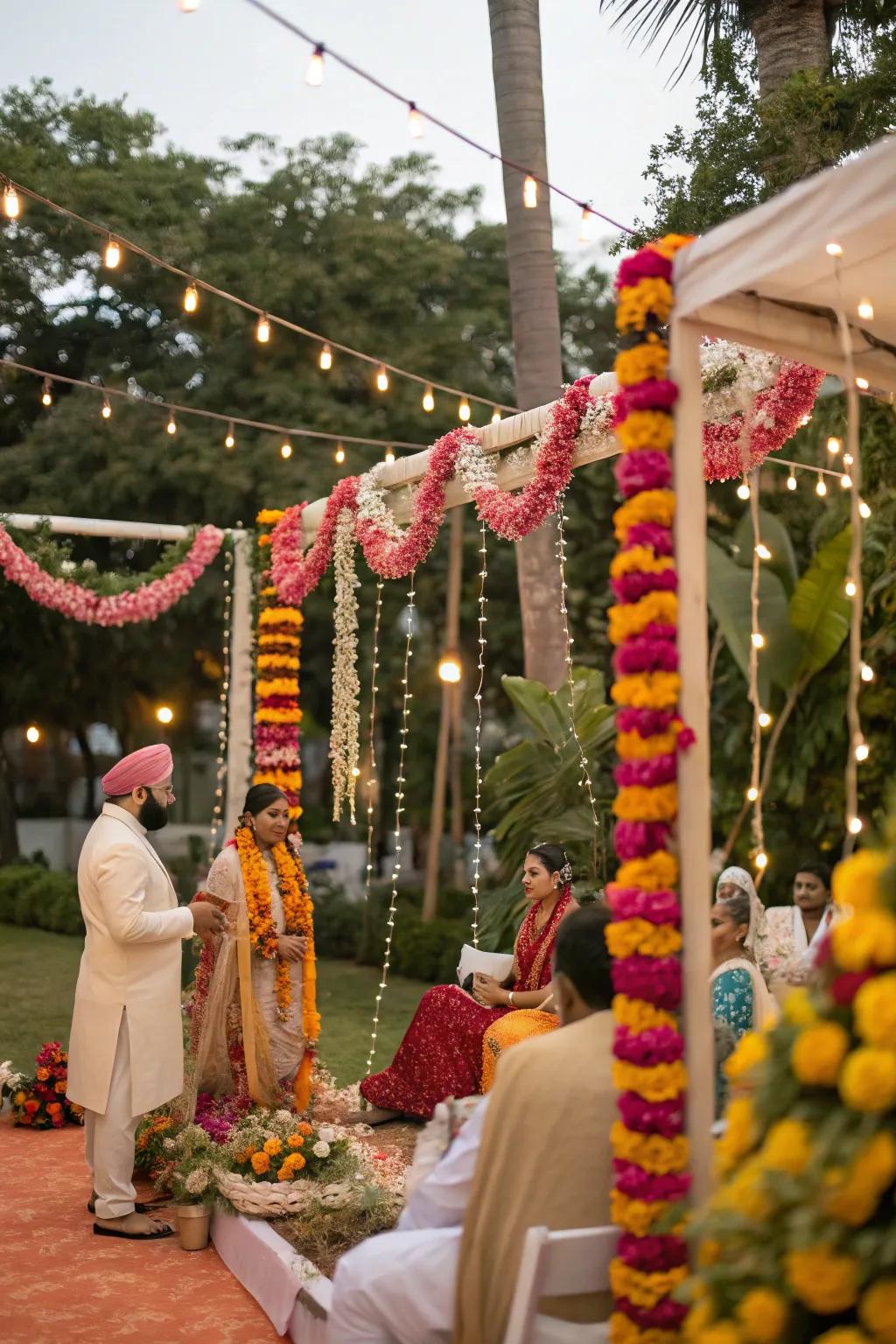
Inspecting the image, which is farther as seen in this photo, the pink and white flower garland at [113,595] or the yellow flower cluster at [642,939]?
the pink and white flower garland at [113,595]

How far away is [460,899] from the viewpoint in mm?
15062

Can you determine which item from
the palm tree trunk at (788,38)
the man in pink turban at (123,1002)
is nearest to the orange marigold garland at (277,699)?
the man in pink turban at (123,1002)

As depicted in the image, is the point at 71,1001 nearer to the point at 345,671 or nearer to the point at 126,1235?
the point at 345,671

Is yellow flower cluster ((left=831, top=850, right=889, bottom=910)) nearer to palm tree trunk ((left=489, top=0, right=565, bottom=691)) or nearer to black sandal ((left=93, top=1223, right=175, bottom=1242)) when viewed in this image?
black sandal ((left=93, top=1223, right=175, bottom=1242))

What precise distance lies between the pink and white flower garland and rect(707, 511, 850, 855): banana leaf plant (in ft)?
11.0

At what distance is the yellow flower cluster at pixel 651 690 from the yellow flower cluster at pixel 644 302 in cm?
97

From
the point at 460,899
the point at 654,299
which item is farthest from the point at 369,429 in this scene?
the point at 654,299

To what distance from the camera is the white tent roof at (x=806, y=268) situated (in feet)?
10.8

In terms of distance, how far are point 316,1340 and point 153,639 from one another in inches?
476

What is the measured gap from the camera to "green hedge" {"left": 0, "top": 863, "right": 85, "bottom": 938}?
16688 millimetres

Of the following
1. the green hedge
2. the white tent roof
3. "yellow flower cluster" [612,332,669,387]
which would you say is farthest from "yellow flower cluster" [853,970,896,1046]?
the green hedge

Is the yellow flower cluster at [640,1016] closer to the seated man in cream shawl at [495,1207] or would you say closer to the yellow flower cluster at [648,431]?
the seated man in cream shawl at [495,1207]

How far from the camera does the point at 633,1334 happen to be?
3.32m

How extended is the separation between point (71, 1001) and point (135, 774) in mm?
6593
